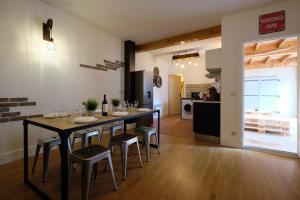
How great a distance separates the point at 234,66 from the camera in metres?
3.03

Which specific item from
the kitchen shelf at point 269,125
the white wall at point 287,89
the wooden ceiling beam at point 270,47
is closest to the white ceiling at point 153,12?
the wooden ceiling beam at point 270,47

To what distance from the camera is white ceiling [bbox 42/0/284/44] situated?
2.67 metres

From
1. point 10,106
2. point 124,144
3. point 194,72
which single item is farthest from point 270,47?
point 10,106

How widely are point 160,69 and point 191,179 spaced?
548 cm

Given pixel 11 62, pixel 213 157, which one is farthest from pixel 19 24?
pixel 213 157

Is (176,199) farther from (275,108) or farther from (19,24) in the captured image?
(275,108)

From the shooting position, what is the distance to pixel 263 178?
1.96 meters

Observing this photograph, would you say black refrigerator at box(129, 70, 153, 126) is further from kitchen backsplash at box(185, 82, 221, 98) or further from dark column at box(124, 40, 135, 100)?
kitchen backsplash at box(185, 82, 221, 98)

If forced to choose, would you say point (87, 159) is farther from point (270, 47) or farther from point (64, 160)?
point (270, 47)

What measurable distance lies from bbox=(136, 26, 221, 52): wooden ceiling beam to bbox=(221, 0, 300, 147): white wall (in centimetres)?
49

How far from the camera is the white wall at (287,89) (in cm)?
655

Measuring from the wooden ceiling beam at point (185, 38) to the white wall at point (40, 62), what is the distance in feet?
4.85

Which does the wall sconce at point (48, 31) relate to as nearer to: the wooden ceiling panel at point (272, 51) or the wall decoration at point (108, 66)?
the wall decoration at point (108, 66)

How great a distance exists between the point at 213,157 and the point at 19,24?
12.4ft
